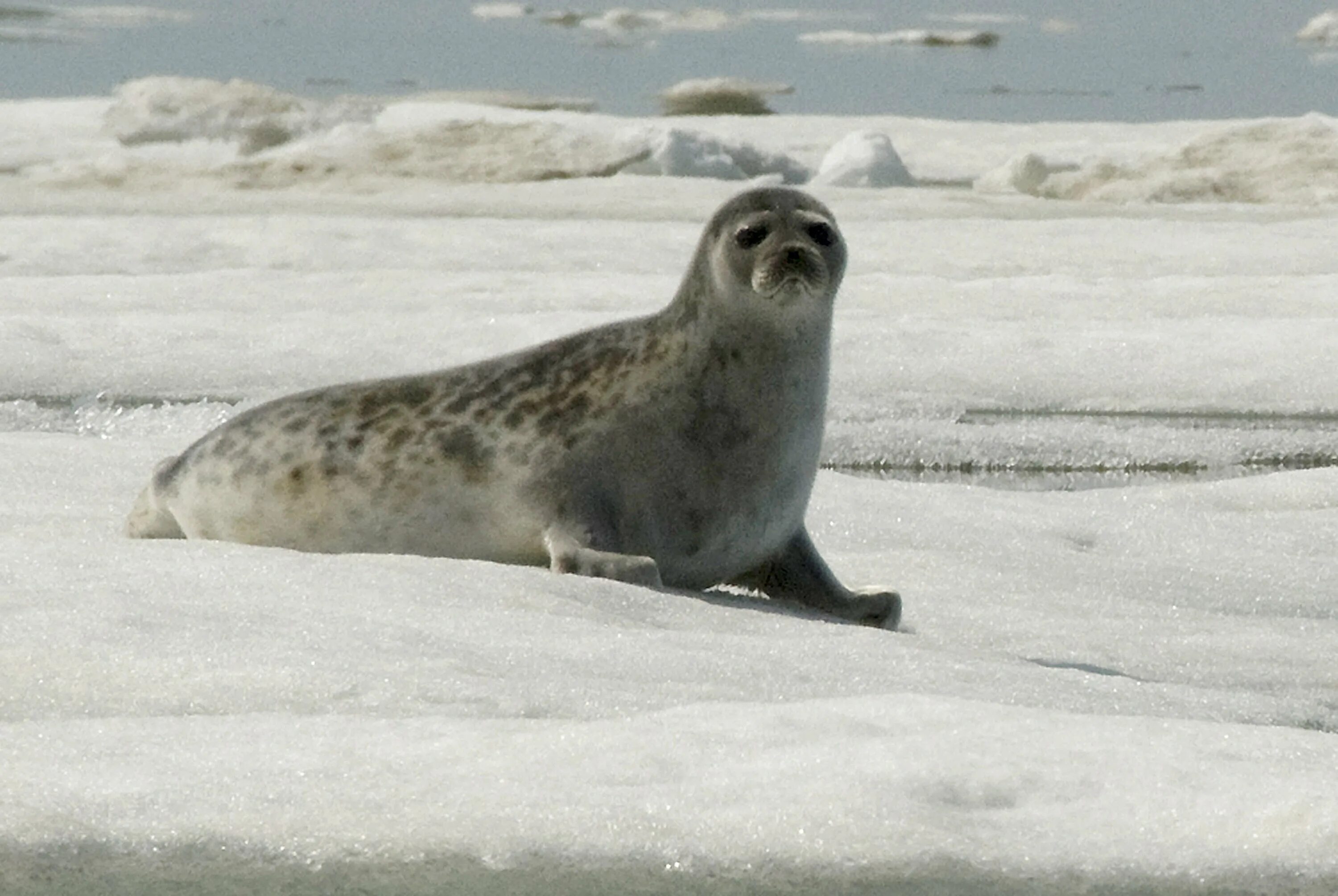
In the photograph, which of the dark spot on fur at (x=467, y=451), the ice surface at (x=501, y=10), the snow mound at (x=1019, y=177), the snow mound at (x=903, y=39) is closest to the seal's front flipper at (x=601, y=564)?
the dark spot on fur at (x=467, y=451)

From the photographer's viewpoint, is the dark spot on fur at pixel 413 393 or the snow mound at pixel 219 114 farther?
the snow mound at pixel 219 114

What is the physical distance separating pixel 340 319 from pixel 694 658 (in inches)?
164

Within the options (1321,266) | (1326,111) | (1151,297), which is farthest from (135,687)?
(1326,111)

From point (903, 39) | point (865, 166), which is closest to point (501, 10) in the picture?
point (903, 39)

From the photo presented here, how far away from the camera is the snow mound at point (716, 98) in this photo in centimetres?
1703

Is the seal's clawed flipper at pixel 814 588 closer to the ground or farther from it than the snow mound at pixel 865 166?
farther from it

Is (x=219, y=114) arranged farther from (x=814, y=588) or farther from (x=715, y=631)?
(x=715, y=631)

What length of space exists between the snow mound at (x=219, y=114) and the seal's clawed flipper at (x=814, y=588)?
352 inches

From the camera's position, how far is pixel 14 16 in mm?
31125

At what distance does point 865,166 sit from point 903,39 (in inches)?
724

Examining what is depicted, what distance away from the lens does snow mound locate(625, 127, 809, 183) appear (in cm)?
1133

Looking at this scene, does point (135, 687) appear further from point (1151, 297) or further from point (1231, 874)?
point (1151, 297)

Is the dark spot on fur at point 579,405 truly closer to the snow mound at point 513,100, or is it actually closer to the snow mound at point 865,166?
the snow mound at point 865,166

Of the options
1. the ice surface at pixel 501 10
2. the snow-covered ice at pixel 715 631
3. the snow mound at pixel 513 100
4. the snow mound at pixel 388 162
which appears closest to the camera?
the snow-covered ice at pixel 715 631
